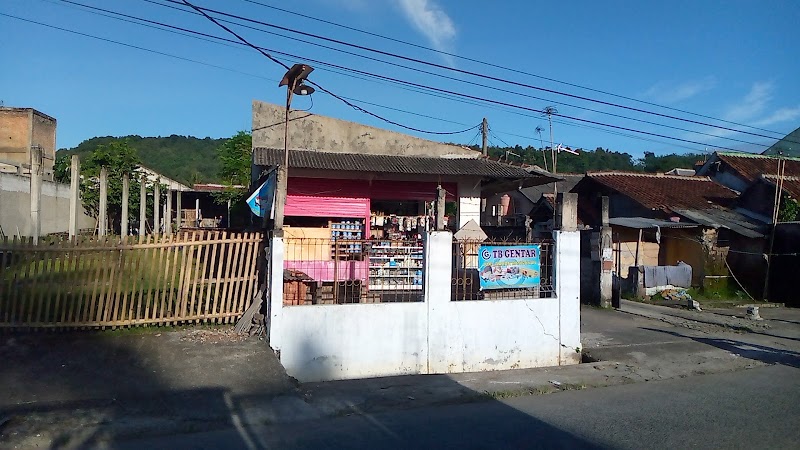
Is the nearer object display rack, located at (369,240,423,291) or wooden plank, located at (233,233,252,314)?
wooden plank, located at (233,233,252,314)

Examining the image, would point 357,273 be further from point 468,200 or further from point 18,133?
point 18,133

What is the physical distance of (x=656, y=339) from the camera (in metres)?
11.4

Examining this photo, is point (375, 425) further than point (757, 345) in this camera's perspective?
No

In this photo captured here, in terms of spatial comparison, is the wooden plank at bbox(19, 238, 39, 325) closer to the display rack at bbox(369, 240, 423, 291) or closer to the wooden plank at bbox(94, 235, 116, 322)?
the wooden plank at bbox(94, 235, 116, 322)

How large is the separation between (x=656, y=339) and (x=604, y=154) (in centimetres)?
5590

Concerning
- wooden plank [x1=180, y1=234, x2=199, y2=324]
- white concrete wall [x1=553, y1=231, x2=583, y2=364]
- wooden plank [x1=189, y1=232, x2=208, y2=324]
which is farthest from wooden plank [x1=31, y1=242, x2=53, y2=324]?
white concrete wall [x1=553, y1=231, x2=583, y2=364]

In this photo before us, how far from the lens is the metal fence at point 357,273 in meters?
9.05

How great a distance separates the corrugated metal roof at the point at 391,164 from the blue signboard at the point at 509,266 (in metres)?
5.42

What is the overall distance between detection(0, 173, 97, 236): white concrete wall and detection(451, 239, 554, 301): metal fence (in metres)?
18.2

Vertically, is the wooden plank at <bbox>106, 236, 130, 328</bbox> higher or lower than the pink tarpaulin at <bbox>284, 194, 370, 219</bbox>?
lower

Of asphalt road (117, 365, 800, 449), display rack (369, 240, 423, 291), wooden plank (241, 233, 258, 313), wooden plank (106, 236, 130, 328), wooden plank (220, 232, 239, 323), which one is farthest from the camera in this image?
display rack (369, 240, 423, 291)

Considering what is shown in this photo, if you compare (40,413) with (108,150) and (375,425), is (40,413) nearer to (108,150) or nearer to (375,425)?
(375,425)

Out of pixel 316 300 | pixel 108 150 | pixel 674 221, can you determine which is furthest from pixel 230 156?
pixel 316 300

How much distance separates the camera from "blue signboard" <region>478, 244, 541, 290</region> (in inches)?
375
